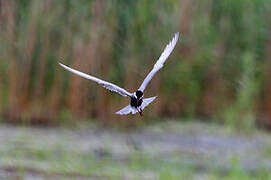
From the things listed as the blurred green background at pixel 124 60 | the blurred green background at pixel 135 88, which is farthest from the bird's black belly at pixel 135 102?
the blurred green background at pixel 124 60

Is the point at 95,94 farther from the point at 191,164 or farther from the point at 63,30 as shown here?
the point at 191,164

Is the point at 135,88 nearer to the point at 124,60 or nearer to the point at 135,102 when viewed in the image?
the point at 124,60

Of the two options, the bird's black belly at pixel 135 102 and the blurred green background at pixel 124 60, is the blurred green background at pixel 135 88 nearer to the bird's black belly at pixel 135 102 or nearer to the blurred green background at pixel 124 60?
the blurred green background at pixel 124 60

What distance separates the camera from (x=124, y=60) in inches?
267

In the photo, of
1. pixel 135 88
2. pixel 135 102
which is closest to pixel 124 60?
pixel 135 88

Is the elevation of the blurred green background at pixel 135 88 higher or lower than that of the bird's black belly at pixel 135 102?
higher

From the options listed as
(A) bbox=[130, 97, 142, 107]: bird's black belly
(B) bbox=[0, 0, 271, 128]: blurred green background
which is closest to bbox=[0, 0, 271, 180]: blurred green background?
(B) bbox=[0, 0, 271, 128]: blurred green background

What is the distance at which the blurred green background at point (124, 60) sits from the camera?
646 centimetres

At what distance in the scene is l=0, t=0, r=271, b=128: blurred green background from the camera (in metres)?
6.46

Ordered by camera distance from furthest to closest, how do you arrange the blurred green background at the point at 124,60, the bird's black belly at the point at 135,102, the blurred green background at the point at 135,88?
the blurred green background at the point at 124,60, the blurred green background at the point at 135,88, the bird's black belly at the point at 135,102

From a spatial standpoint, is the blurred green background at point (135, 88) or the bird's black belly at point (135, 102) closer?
the bird's black belly at point (135, 102)

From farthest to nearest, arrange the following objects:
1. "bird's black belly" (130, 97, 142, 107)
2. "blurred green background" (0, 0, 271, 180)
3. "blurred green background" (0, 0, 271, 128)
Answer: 1. "blurred green background" (0, 0, 271, 128)
2. "blurred green background" (0, 0, 271, 180)
3. "bird's black belly" (130, 97, 142, 107)

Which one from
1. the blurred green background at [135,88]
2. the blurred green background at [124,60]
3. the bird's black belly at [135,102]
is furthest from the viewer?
the blurred green background at [124,60]

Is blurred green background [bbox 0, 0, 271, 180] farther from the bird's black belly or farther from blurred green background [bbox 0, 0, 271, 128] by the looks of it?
the bird's black belly
